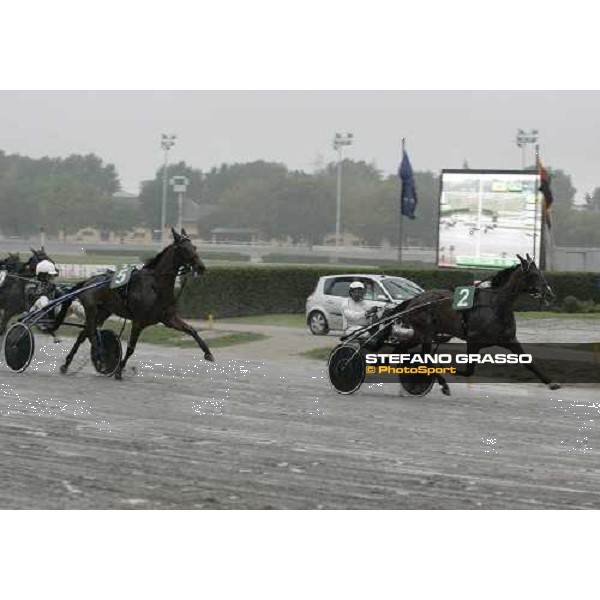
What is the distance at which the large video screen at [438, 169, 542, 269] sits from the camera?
145ft

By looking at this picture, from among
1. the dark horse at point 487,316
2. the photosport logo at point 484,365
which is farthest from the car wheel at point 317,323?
the dark horse at point 487,316

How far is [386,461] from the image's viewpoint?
1037cm

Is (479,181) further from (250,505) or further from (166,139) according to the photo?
(250,505)

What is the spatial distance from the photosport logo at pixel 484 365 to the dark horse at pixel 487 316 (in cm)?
14

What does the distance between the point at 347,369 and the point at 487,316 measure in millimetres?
2054

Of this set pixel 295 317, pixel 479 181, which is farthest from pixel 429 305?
pixel 479 181

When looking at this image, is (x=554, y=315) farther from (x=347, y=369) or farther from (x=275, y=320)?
(x=347, y=369)

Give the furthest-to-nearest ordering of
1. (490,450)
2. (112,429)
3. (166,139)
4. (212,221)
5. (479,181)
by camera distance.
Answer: (212,221) < (166,139) < (479,181) < (112,429) < (490,450)

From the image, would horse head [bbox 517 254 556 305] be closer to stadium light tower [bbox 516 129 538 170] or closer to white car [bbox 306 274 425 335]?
white car [bbox 306 274 425 335]

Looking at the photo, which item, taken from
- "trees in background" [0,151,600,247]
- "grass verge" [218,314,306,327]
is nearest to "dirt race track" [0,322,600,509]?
"grass verge" [218,314,306,327]

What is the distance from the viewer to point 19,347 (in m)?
18.0

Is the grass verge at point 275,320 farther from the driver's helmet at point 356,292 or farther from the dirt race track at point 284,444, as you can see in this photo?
the driver's helmet at point 356,292

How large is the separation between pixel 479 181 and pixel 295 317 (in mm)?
13268

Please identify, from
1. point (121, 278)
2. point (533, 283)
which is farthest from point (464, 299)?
point (121, 278)
